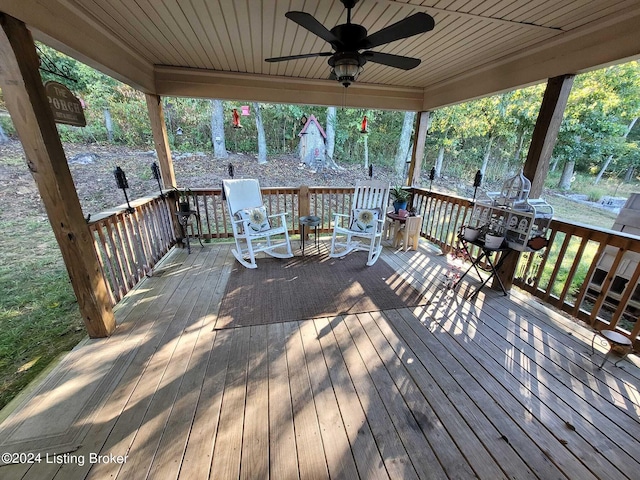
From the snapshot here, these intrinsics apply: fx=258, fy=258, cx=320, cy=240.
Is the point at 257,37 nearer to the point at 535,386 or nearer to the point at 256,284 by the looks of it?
the point at 256,284

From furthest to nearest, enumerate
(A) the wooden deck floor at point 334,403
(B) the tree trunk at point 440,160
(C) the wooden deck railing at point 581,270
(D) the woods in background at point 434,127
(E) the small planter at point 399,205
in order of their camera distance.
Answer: (B) the tree trunk at point 440,160 < (D) the woods in background at point 434,127 < (E) the small planter at point 399,205 < (C) the wooden deck railing at point 581,270 < (A) the wooden deck floor at point 334,403

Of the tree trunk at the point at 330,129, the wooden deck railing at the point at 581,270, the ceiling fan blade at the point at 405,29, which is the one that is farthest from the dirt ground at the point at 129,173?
the wooden deck railing at the point at 581,270

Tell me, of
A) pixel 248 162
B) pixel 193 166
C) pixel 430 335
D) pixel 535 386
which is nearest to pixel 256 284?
pixel 430 335

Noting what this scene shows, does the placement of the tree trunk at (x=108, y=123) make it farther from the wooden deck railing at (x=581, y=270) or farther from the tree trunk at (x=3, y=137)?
the wooden deck railing at (x=581, y=270)

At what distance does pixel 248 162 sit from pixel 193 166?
2.13 meters

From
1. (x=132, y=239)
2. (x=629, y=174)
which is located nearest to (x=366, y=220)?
(x=132, y=239)

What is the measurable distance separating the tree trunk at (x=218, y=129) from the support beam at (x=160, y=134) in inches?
244

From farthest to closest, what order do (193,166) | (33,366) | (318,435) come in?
(193,166)
(33,366)
(318,435)

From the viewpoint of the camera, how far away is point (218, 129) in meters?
9.73

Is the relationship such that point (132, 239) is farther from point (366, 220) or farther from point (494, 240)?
point (494, 240)

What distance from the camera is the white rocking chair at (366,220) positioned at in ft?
12.0

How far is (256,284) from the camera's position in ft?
9.77

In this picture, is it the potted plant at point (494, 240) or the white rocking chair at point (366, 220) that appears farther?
the white rocking chair at point (366, 220)

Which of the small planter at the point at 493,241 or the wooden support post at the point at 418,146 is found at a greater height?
the wooden support post at the point at 418,146
